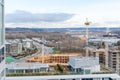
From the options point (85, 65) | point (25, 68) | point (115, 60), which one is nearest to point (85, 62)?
point (85, 65)

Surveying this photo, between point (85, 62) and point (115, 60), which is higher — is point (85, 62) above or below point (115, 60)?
above

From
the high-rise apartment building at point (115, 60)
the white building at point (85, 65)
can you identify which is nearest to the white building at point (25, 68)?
the white building at point (85, 65)

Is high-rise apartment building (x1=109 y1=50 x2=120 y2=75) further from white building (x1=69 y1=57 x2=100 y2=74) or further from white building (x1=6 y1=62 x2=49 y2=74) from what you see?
white building (x1=6 y1=62 x2=49 y2=74)

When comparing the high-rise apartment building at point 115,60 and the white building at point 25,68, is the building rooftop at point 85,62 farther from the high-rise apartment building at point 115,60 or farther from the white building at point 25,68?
the high-rise apartment building at point 115,60

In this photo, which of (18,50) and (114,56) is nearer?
(114,56)

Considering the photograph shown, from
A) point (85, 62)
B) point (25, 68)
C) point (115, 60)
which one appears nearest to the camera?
point (25, 68)

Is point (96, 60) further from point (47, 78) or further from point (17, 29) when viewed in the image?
point (17, 29)

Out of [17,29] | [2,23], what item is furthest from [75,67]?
[17,29]

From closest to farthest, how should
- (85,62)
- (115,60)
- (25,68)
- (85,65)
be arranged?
(25,68) → (85,65) → (85,62) → (115,60)

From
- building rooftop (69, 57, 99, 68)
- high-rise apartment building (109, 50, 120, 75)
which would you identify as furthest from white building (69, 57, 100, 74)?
high-rise apartment building (109, 50, 120, 75)

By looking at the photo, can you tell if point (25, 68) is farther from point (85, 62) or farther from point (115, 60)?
point (115, 60)

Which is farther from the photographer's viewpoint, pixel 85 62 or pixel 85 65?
pixel 85 62
